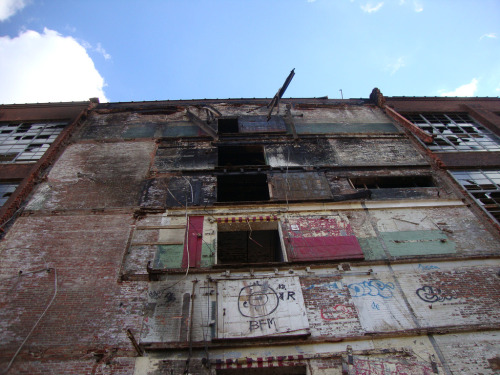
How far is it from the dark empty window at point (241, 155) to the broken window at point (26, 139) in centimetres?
723

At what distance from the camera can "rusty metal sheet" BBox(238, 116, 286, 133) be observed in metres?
13.9

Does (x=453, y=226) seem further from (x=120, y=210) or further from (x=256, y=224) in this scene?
(x=120, y=210)

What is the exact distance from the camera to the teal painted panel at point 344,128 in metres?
13.9

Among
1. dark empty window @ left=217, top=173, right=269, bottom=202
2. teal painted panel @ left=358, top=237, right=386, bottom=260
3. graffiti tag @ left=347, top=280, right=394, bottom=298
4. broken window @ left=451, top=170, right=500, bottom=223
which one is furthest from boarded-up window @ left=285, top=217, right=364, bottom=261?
broken window @ left=451, top=170, right=500, bottom=223

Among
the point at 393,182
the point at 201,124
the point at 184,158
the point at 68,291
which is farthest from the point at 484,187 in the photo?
the point at 68,291

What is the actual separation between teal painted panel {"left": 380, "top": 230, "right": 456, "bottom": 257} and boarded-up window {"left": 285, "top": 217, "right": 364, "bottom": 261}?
3.30 ft

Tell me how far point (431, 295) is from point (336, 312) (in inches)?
97.3

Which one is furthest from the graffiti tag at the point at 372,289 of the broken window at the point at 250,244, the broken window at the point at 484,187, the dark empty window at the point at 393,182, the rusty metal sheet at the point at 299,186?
the broken window at the point at 484,187

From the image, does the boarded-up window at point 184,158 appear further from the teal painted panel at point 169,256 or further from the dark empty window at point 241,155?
the teal painted panel at point 169,256

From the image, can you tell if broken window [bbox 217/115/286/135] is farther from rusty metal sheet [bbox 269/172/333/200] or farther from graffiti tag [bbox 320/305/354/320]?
graffiti tag [bbox 320/305/354/320]

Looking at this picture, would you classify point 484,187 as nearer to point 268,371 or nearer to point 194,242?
point 268,371

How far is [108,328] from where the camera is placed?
7004 mm

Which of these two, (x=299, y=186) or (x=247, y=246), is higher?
(x=299, y=186)

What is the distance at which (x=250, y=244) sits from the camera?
34.8 ft
